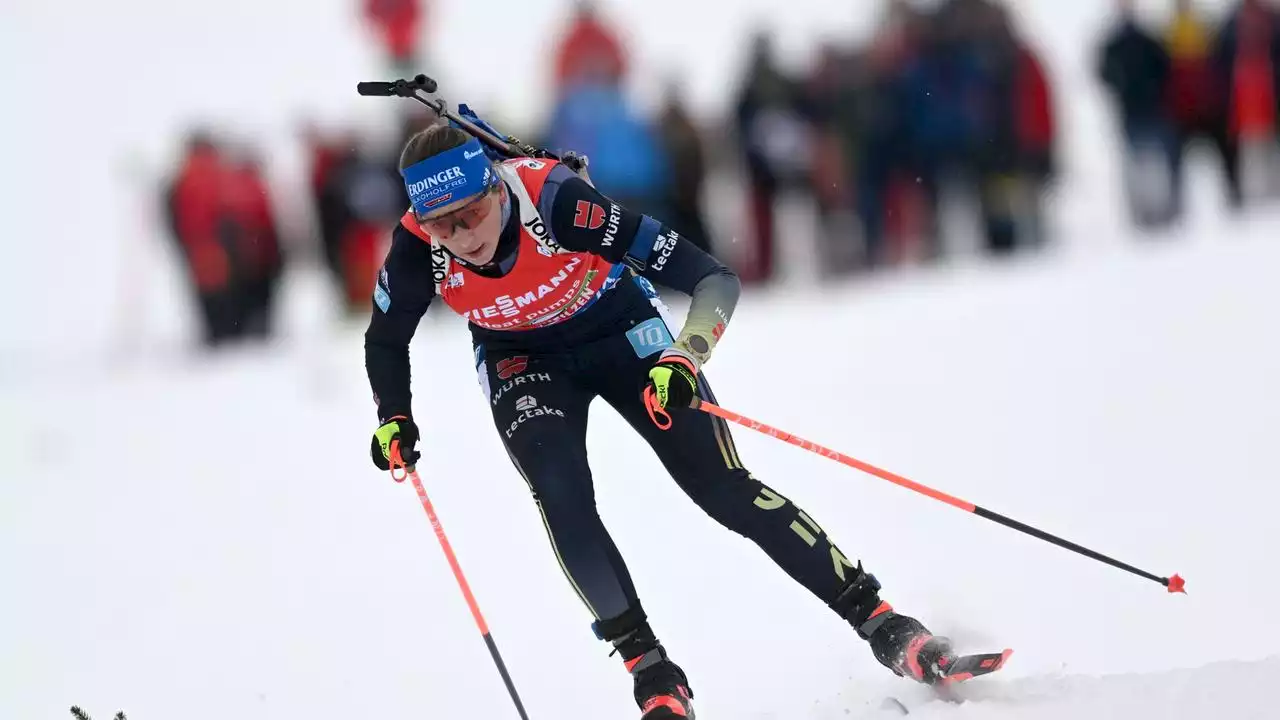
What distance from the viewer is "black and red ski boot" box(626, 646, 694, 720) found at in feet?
16.0

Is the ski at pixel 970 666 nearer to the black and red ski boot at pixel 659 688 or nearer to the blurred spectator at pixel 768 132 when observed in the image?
the black and red ski boot at pixel 659 688

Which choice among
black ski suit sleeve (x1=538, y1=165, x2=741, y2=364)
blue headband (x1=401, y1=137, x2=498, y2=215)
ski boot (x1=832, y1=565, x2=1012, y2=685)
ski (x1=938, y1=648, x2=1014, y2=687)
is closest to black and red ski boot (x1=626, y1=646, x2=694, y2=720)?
ski boot (x1=832, y1=565, x2=1012, y2=685)

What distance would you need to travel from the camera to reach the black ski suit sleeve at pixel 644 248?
504 cm

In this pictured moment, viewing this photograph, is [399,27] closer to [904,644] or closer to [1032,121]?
[1032,121]

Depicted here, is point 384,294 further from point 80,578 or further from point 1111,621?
point 80,578

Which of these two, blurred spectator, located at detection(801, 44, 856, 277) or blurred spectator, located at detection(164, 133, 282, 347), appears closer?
blurred spectator, located at detection(801, 44, 856, 277)

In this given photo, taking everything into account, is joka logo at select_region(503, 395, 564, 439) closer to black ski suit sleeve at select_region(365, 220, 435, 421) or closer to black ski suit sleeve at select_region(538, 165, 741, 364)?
black ski suit sleeve at select_region(365, 220, 435, 421)

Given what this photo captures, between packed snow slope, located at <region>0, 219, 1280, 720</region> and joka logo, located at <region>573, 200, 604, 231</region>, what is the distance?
1.72 m

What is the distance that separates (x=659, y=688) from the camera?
16.3ft

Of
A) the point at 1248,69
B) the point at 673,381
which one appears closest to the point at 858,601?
the point at 673,381

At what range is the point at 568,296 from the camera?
17.3 ft

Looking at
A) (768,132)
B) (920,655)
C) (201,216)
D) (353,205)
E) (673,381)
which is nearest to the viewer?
(673,381)

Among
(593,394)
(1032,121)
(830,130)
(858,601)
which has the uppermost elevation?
(830,130)

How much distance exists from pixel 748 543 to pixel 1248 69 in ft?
22.8
